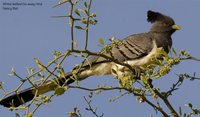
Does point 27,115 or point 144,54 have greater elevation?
point 27,115

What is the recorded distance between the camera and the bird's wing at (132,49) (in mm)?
6213

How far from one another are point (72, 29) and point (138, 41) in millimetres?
3904

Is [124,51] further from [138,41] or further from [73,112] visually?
[73,112]

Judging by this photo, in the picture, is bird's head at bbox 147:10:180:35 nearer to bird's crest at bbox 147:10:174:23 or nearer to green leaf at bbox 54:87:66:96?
bird's crest at bbox 147:10:174:23

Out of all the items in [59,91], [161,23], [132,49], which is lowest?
[132,49]

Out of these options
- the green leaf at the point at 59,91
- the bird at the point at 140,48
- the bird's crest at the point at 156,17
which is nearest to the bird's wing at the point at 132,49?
the bird at the point at 140,48

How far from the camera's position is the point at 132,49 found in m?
6.46

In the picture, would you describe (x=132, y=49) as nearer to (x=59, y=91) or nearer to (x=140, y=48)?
(x=140, y=48)

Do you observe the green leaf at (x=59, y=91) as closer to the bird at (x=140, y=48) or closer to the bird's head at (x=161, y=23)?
the bird at (x=140, y=48)

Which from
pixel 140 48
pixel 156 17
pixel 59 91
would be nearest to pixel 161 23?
pixel 156 17

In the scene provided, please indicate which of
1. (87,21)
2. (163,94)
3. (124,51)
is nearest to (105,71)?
(124,51)

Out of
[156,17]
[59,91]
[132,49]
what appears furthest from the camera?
[156,17]

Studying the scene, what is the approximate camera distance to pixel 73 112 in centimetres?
320

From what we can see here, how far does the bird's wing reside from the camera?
6213 millimetres
